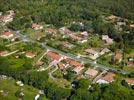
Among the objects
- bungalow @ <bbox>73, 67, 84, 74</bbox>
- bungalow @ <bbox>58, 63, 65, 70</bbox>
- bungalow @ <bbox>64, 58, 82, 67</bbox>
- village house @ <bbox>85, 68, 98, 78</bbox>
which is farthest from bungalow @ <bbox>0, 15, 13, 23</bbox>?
village house @ <bbox>85, 68, 98, 78</bbox>

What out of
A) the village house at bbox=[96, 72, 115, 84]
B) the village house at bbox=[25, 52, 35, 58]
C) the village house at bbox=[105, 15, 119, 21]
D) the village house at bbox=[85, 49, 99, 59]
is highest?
the village house at bbox=[25, 52, 35, 58]

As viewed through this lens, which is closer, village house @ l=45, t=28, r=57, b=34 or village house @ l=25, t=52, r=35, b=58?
village house @ l=25, t=52, r=35, b=58

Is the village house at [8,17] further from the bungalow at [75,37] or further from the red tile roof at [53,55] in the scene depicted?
the red tile roof at [53,55]

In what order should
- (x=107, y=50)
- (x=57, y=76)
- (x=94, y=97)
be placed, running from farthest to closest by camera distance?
(x=107, y=50), (x=57, y=76), (x=94, y=97)

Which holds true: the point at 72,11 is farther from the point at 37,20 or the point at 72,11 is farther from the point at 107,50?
the point at 107,50

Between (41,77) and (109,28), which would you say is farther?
(109,28)

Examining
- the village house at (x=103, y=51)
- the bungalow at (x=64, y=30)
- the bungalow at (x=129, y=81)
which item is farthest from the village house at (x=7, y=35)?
the bungalow at (x=129, y=81)

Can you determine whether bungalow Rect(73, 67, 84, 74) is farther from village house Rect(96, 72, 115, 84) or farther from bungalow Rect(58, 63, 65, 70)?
village house Rect(96, 72, 115, 84)

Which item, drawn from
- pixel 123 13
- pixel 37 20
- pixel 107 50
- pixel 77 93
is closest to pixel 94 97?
pixel 77 93
